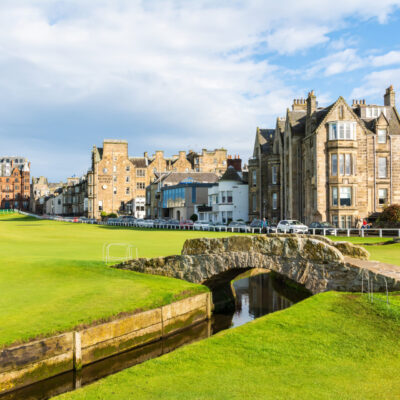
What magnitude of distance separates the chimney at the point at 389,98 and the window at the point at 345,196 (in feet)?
42.4

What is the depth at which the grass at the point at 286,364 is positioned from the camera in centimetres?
786

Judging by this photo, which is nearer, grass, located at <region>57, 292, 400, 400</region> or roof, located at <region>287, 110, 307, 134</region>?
grass, located at <region>57, 292, 400, 400</region>

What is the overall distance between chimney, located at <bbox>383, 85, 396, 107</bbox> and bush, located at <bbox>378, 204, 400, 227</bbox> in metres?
16.1

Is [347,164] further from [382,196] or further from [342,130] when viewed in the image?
[382,196]

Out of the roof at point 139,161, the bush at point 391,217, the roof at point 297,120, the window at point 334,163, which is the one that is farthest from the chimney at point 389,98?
the roof at point 139,161

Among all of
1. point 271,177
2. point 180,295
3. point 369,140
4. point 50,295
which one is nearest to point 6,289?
point 50,295

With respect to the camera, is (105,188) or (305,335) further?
(105,188)

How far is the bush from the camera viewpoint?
137ft

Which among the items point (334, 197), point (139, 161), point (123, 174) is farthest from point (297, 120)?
point (139, 161)

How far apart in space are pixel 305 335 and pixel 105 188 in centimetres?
10428

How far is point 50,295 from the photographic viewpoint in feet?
47.5

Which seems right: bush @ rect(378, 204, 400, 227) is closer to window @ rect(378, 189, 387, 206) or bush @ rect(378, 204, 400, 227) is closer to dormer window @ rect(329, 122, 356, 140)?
window @ rect(378, 189, 387, 206)

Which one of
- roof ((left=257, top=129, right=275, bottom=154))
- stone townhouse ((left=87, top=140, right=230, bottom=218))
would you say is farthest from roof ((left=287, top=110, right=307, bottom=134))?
stone townhouse ((left=87, top=140, right=230, bottom=218))

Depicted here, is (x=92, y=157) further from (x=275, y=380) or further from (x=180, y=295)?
(x=275, y=380)
